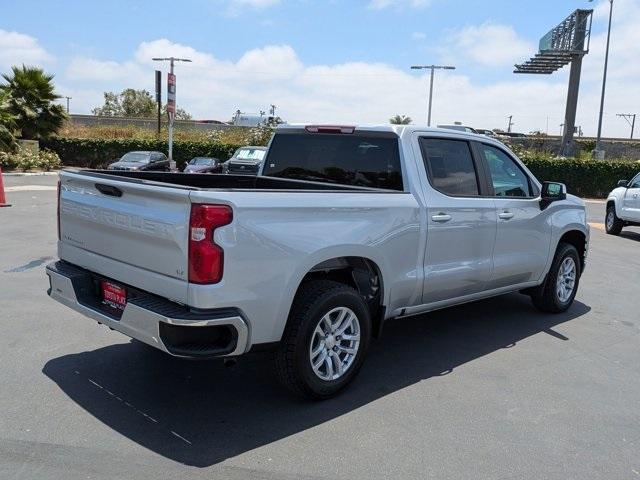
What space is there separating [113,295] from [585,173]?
3166 centimetres

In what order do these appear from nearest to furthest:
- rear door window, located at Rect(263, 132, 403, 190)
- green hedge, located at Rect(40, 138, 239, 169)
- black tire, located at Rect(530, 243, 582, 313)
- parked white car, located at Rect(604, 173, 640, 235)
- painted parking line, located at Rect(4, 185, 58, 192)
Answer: rear door window, located at Rect(263, 132, 403, 190) < black tire, located at Rect(530, 243, 582, 313) < parked white car, located at Rect(604, 173, 640, 235) < painted parking line, located at Rect(4, 185, 58, 192) < green hedge, located at Rect(40, 138, 239, 169)

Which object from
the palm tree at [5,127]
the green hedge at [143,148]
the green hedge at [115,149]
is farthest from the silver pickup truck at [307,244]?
the green hedge at [115,149]

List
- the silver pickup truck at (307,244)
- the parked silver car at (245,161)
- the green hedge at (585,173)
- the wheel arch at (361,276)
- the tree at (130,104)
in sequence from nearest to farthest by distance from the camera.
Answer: the silver pickup truck at (307,244) < the wheel arch at (361,276) < the parked silver car at (245,161) < the green hedge at (585,173) < the tree at (130,104)

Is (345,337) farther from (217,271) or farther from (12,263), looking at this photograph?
(12,263)

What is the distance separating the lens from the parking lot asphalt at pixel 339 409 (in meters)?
3.37

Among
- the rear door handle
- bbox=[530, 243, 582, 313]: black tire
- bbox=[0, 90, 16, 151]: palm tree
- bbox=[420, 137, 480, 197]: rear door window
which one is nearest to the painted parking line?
bbox=[0, 90, 16, 151]: palm tree

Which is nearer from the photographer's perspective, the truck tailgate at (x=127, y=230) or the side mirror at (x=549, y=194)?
the truck tailgate at (x=127, y=230)

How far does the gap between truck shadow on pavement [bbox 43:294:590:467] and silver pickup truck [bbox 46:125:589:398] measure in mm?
282

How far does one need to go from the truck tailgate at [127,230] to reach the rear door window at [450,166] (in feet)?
7.56

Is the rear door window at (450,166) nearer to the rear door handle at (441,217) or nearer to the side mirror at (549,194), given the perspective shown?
the rear door handle at (441,217)

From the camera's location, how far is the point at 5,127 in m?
28.0

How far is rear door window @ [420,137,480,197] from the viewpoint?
5.01 metres

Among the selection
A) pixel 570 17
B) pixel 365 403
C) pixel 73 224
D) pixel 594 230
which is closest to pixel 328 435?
pixel 365 403

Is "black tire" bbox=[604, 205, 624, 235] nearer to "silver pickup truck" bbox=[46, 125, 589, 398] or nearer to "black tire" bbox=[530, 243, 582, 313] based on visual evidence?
"black tire" bbox=[530, 243, 582, 313]
